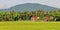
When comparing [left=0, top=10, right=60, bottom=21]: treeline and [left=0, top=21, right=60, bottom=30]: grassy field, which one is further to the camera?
[left=0, top=10, right=60, bottom=21]: treeline

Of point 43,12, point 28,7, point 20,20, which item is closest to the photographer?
point 20,20

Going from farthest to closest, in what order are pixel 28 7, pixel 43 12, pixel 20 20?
pixel 28 7
pixel 43 12
pixel 20 20

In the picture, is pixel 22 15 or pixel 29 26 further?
pixel 22 15

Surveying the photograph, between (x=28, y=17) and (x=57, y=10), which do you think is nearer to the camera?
(x=28, y=17)

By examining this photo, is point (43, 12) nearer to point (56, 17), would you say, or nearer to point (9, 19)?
point (56, 17)

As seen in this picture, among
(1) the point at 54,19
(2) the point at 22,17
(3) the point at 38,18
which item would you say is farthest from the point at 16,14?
(1) the point at 54,19

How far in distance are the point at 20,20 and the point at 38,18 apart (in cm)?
115

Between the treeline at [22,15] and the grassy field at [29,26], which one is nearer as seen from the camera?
the grassy field at [29,26]

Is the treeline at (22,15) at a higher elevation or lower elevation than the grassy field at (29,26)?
higher

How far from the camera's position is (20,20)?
10648 millimetres

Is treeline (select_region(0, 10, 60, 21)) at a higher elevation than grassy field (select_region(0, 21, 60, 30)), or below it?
higher

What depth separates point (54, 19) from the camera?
1080cm

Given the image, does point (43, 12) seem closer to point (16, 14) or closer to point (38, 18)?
point (38, 18)

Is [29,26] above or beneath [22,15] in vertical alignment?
beneath
